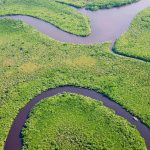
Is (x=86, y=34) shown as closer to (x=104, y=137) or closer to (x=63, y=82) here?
(x=63, y=82)

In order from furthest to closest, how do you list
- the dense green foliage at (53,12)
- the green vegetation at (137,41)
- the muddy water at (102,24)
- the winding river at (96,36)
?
the dense green foliage at (53,12) < the muddy water at (102,24) < the green vegetation at (137,41) < the winding river at (96,36)

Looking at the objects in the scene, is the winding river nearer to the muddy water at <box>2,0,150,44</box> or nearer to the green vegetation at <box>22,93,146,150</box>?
the muddy water at <box>2,0,150,44</box>

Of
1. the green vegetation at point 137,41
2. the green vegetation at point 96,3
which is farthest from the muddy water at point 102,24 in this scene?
the green vegetation at point 137,41

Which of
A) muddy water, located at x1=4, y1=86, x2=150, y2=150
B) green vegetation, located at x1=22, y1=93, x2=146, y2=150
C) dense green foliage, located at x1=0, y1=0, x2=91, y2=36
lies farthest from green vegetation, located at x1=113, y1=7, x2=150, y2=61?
green vegetation, located at x1=22, y1=93, x2=146, y2=150

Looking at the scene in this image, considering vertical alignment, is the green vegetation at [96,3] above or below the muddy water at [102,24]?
above

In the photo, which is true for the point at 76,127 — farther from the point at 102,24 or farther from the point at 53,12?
the point at 53,12

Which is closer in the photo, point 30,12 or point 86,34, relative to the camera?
point 86,34

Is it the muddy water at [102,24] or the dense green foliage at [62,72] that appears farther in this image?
the muddy water at [102,24]

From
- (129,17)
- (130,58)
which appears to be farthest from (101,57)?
(129,17)

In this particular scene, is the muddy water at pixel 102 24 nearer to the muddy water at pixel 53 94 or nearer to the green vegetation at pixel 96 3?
the green vegetation at pixel 96 3
